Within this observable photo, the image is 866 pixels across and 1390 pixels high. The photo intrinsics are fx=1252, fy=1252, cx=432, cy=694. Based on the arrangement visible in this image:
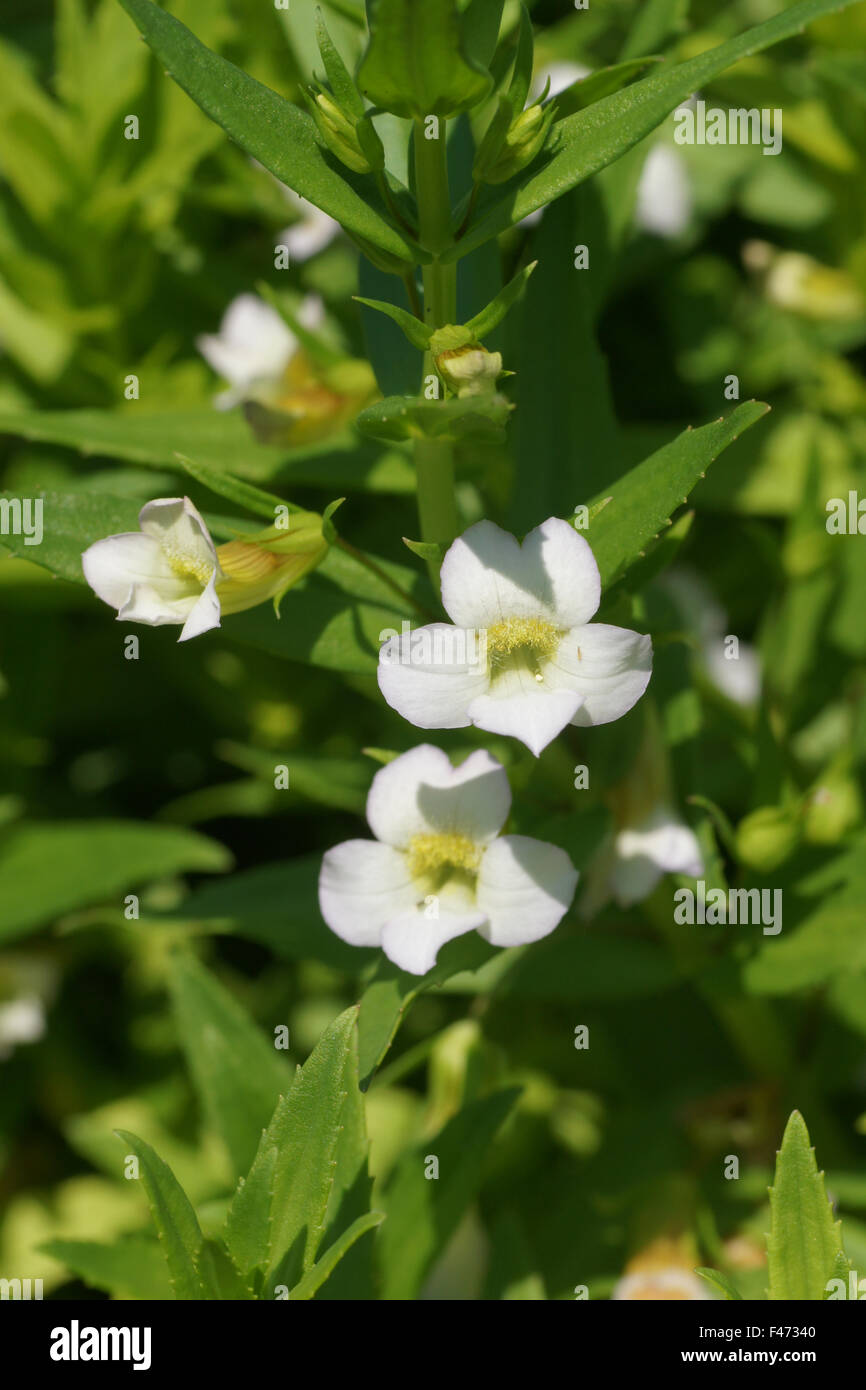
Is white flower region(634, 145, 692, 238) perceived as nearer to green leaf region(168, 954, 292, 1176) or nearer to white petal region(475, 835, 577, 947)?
white petal region(475, 835, 577, 947)

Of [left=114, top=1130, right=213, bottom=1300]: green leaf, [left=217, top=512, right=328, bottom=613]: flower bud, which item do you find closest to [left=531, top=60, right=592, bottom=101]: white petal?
[left=217, top=512, right=328, bottom=613]: flower bud

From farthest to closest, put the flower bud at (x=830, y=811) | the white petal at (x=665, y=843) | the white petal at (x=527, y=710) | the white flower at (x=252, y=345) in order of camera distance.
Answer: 1. the white flower at (x=252, y=345)
2. the flower bud at (x=830, y=811)
3. the white petal at (x=665, y=843)
4. the white petal at (x=527, y=710)

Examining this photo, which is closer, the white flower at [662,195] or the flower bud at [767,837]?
the flower bud at [767,837]

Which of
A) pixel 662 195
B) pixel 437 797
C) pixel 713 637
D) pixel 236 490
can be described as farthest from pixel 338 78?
pixel 713 637

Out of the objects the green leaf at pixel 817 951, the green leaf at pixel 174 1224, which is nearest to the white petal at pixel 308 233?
the green leaf at pixel 817 951

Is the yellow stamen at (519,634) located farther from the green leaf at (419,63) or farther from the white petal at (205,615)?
the green leaf at (419,63)

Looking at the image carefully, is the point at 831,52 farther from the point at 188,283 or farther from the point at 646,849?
the point at 646,849
